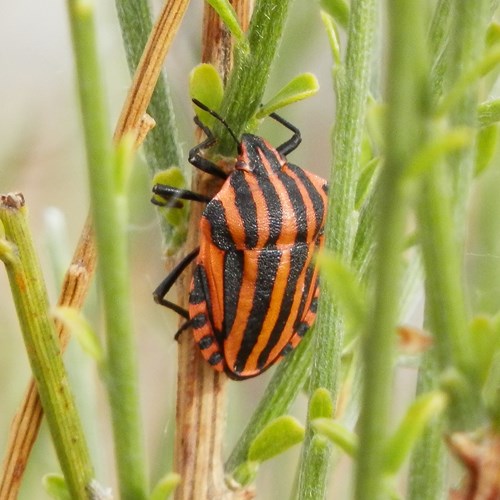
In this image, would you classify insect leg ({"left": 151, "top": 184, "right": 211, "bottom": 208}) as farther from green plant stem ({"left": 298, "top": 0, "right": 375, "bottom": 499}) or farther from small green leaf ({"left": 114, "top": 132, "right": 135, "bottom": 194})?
small green leaf ({"left": 114, "top": 132, "right": 135, "bottom": 194})

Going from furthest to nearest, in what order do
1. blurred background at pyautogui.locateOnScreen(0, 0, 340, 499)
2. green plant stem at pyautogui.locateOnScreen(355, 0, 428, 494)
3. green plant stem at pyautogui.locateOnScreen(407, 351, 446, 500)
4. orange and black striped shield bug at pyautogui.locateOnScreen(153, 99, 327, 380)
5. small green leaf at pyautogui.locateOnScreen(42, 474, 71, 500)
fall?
blurred background at pyautogui.locateOnScreen(0, 0, 340, 499) < orange and black striped shield bug at pyautogui.locateOnScreen(153, 99, 327, 380) < small green leaf at pyautogui.locateOnScreen(42, 474, 71, 500) < green plant stem at pyautogui.locateOnScreen(407, 351, 446, 500) < green plant stem at pyautogui.locateOnScreen(355, 0, 428, 494)

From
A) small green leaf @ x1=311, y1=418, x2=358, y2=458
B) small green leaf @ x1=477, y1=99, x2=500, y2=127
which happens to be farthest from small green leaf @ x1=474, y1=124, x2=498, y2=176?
small green leaf @ x1=311, y1=418, x2=358, y2=458

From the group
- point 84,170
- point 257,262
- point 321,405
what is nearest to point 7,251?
point 321,405

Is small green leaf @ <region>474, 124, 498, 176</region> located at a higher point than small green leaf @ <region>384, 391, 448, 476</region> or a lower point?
higher

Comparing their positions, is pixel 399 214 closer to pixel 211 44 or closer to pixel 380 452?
pixel 380 452

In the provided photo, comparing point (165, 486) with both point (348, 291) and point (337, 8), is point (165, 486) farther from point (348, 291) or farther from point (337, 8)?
point (337, 8)

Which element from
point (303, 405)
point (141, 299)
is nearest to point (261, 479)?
point (303, 405)
